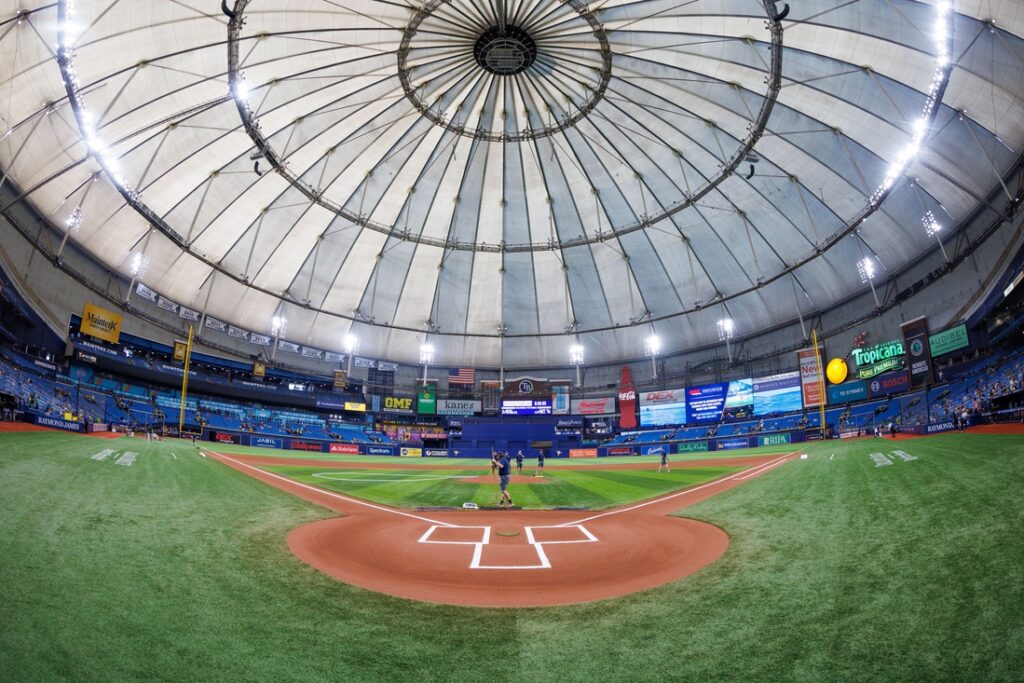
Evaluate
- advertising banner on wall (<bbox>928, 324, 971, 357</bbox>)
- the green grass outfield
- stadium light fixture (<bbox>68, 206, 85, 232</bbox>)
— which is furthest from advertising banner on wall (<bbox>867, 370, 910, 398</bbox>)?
stadium light fixture (<bbox>68, 206, 85, 232</bbox>)

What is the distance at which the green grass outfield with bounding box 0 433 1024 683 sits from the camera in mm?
4945

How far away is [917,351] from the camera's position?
46.5m

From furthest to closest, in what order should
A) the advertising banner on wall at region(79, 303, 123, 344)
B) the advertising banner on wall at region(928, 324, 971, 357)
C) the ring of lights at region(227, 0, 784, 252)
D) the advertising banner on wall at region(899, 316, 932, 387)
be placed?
Answer: 1. the advertising banner on wall at region(79, 303, 123, 344)
2. the advertising banner on wall at region(899, 316, 932, 387)
3. the advertising banner on wall at region(928, 324, 971, 357)
4. the ring of lights at region(227, 0, 784, 252)

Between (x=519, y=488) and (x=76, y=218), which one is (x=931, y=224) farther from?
(x=76, y=218)

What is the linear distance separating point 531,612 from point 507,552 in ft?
12.9

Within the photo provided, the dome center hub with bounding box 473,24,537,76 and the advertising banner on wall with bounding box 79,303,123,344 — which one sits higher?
the dome center hub with bounding box 473,24,537,76

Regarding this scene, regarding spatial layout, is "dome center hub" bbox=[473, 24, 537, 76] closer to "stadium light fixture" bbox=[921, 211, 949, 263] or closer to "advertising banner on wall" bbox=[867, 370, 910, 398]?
"stadium light fixture" bbox=[921, 211, 949, 263]

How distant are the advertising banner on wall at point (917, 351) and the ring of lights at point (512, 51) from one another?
121 feet

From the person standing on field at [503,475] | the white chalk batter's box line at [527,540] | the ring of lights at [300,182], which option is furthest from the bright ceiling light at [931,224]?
the white chalk batter's box line at [527,540]

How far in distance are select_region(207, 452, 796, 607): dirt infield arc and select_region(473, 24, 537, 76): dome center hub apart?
32.2 metres

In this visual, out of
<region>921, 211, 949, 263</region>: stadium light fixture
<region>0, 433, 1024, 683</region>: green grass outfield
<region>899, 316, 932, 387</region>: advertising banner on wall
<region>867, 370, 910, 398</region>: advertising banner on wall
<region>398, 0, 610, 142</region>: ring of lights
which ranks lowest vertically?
<region>0, 433, 1024, 683</region>: green grass outfield

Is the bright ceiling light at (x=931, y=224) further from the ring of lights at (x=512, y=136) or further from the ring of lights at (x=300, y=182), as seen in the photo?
the ring of lights at (x=512, y=136)

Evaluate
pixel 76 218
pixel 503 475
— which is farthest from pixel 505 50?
pixel 76 218

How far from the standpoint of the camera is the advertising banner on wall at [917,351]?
45.3 meters
